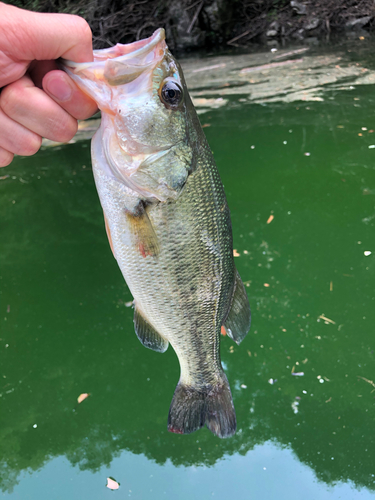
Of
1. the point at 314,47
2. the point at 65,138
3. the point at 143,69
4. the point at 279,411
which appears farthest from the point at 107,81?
the point at 314,47

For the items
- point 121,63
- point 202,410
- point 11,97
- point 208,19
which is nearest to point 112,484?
point 202,410

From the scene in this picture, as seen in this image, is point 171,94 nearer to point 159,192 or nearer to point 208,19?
point 159,192

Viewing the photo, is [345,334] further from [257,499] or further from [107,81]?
[107,81]

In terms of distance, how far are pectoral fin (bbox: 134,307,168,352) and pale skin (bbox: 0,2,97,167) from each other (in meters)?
0.80

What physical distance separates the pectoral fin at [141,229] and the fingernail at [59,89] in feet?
1.41

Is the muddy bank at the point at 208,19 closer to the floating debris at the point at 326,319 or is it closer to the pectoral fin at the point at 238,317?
the floating debris at the point at 326,319

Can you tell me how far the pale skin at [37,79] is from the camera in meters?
1.13

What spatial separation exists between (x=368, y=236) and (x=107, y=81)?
2.96 metres

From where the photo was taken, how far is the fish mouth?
3.88 ft

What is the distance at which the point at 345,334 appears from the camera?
9.16 ft

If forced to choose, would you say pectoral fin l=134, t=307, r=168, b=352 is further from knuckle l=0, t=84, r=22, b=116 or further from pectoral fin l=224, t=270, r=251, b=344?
knuckle l=0, t=84, r=22, b=116

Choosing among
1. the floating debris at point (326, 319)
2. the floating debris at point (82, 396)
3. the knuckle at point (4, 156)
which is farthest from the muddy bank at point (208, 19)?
the knuckle at point (4, 156)

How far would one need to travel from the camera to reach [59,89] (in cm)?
124

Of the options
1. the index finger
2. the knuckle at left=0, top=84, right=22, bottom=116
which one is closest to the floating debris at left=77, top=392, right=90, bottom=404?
the knuckle at left=0, top=84, right=22, bottom=116
